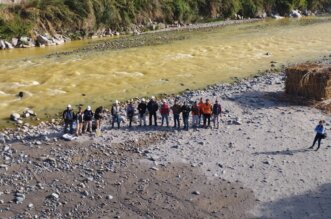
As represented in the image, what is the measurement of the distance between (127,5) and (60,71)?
982 inches

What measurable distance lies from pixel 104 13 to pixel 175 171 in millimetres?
36591

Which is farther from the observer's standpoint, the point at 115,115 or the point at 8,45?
the point at 8,45

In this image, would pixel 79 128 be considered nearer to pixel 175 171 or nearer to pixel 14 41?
pixel 175 171

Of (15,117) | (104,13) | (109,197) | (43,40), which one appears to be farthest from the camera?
(104,13)

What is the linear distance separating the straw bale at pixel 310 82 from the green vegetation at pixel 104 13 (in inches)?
1095

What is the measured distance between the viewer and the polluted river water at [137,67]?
25281 millimetres

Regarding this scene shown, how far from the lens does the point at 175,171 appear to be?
16.3m

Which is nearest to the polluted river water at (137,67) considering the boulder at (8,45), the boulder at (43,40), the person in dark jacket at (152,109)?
the boulder at (43,40)

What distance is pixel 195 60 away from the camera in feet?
110

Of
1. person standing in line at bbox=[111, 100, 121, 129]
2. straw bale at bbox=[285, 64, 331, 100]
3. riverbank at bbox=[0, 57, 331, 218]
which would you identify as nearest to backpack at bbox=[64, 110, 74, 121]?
riverbank at bbox=[0, 57, 331, 218]

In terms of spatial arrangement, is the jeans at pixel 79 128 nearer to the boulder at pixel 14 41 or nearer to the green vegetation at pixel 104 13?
the boulder at pixel 14 41

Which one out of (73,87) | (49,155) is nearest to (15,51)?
(73,87)

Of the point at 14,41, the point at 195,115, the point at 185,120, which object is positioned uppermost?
the point at 14,41

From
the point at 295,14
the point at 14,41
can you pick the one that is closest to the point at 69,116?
the point at 14,41
